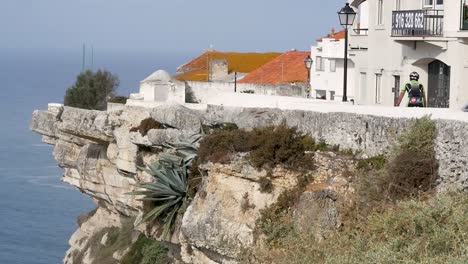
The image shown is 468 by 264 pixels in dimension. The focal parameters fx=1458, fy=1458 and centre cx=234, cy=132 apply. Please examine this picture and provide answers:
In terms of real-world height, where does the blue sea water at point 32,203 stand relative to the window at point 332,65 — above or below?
below

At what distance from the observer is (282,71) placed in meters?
46.0

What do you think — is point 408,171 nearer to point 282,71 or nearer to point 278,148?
point 278,148

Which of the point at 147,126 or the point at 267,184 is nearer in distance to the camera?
the point at 267,184

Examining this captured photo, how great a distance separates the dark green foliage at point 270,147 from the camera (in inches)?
826

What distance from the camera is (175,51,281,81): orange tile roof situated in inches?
1876

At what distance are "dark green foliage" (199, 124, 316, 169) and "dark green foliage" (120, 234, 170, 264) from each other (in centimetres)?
546

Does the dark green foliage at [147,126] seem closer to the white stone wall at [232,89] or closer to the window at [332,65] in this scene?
the white stone wall at [232,89]

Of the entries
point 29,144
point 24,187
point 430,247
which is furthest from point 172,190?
point 29,144

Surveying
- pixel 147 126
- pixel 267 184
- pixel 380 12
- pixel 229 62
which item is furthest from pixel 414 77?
pixel 229 62

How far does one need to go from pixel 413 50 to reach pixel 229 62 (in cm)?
2459

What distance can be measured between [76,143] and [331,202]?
19.1 meters

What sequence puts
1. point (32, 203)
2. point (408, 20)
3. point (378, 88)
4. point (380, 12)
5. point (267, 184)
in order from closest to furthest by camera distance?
point (267, 184), point (408, 20), point (380, 12), point (378, 88), point (32, 203)

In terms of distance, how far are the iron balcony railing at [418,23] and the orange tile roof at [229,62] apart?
62.2 feet

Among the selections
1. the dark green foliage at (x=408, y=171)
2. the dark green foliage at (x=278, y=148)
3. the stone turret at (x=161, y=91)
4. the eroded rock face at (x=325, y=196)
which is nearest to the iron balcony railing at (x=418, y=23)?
the dark green foliage at (x=278, y=148)
